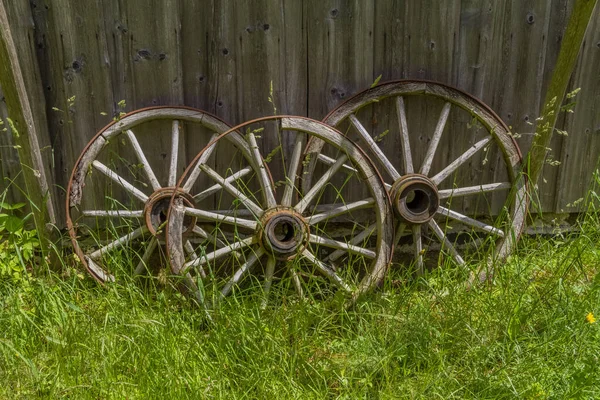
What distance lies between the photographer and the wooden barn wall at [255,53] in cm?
300

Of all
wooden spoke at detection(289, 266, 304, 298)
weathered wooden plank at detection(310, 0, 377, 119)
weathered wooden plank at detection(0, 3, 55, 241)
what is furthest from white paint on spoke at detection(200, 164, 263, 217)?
weathered wooden plank at detection(0, 3, 55, 241)

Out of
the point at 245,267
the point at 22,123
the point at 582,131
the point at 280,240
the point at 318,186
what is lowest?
the point at 245,267

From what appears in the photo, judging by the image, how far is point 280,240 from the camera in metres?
2.87

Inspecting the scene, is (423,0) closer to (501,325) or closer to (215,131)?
(215,131)

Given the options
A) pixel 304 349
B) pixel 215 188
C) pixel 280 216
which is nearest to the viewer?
pixel 304 349

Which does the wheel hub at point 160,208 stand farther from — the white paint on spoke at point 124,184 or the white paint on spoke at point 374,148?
the white paint on spoke at point 374,148

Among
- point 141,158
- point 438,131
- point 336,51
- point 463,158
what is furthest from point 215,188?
point 463,158

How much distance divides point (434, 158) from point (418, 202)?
1.20 feet

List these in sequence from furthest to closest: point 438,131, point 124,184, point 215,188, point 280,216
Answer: point 438,131
point 215,188
point 124,184
point 280,216

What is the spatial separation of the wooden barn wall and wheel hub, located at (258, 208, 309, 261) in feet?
2.28

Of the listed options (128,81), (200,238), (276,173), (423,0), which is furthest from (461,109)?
(128,81)

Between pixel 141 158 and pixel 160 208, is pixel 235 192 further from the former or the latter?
pixel 141 158

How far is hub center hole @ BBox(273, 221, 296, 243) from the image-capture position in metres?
2.84

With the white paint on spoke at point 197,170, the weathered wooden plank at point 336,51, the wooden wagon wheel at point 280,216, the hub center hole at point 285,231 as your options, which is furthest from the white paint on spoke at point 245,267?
the weathered wooden plank at point 336,51
